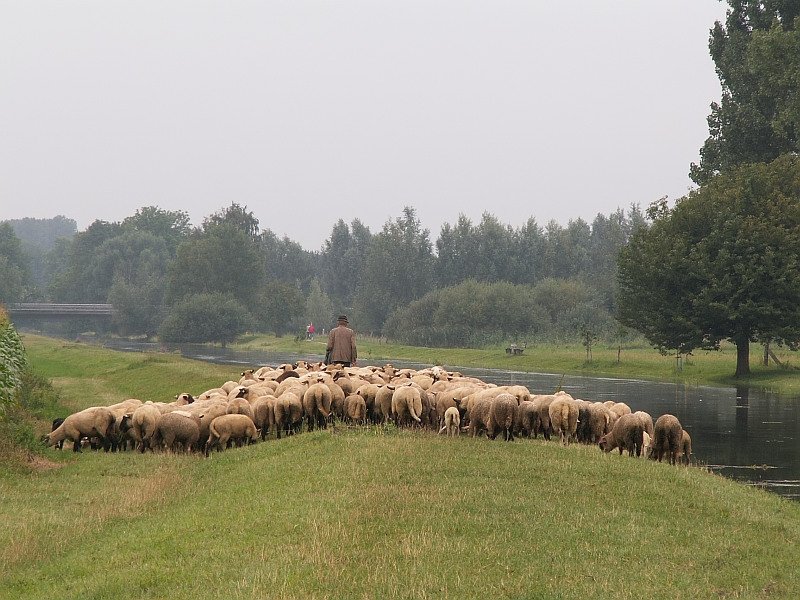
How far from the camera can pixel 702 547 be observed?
11125mm

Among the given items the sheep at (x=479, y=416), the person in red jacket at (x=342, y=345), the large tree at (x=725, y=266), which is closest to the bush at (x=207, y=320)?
the large tree at (x=725, y=266)

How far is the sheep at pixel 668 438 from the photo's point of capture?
18.5m

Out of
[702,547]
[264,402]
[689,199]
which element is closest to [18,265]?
[689,199]

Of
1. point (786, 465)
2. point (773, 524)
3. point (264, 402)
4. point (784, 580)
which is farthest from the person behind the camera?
point (786, 465)

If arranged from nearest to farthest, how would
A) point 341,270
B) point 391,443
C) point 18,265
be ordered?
point 391,443, point 341,270, point 18,265

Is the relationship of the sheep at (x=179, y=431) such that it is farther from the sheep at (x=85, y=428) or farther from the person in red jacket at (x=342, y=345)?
the person in red jacket at (x=342, y=345)

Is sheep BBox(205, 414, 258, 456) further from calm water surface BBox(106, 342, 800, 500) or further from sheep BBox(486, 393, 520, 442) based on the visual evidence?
calm water surface BBox(106, 342, 800, 500)

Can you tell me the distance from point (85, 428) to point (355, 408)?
18.1ft

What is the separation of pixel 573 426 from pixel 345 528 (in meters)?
9.76

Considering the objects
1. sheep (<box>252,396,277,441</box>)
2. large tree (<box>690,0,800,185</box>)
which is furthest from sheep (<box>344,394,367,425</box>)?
large tree (<box>690,0,800,185</box>)

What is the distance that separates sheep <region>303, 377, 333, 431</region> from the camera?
20.2 metres

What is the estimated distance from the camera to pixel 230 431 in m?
19.2

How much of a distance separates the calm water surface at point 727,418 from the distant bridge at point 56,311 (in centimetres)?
9377

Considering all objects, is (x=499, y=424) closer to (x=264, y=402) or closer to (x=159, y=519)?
(x=264, y=402)
